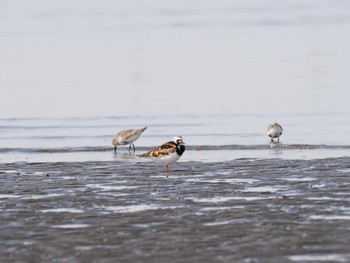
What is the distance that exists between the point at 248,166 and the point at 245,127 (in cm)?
706

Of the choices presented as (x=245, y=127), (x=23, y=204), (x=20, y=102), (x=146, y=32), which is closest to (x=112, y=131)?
(x=245, y=127)

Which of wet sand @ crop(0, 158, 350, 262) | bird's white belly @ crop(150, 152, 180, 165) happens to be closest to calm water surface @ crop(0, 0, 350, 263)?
wet sand @ crop(0, 158, 350, 262)

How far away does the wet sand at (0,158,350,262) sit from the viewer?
43.4 feet

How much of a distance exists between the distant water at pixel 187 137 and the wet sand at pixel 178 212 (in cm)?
176

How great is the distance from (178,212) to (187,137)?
10662 millimetres

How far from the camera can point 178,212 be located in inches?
617

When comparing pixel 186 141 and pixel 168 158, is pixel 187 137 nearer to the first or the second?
pixel 186 141

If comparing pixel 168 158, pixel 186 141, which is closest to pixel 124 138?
pixel 186 141

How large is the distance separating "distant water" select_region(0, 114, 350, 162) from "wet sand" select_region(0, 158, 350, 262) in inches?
69.2

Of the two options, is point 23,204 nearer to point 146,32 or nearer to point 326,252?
point 326,252

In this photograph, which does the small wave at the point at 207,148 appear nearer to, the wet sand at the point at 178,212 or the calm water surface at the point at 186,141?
the calm water surface at the point at 186,141

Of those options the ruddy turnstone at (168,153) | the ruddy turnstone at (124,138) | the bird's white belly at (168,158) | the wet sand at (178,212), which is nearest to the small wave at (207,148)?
the ruddy turnstone at (124,138)

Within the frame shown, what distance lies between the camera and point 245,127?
90.4 feet

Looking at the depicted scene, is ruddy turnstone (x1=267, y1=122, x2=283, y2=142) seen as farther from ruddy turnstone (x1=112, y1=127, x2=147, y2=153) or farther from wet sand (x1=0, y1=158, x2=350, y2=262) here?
wet sand (x1=0, y1=158, x2=350, y2=262)
